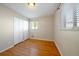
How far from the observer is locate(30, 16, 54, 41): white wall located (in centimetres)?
569

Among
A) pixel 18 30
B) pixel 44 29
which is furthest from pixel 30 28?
pixel 18 30

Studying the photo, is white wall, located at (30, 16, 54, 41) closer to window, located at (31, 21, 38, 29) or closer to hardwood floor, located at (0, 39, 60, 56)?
window, located at (31, 21, 38, 29)

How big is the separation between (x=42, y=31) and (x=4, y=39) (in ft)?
10.9

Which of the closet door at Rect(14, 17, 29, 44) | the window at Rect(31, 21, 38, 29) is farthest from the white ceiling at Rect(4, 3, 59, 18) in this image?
the window at Rect(31, 21, 38, 29)

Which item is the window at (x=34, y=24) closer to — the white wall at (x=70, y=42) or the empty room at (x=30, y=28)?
the empty room at (x=30, y=28)

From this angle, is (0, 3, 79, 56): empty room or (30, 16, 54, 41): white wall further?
(30, 16, 54, 41): white wall

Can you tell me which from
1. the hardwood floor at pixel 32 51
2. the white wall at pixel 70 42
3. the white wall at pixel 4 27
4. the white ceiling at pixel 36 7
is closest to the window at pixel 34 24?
the white ceiling at pixel 36 7

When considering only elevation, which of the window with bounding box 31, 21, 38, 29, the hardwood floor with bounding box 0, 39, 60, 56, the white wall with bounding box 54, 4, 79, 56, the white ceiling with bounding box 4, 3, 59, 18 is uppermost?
the white ceiling with bounding box 4, 3, 59, 18

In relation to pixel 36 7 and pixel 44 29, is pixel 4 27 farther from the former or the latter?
pixel 44 29

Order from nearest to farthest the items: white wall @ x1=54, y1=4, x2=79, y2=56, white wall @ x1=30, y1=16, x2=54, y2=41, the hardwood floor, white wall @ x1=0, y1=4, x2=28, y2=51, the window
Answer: white wall @ x1=54, y1=4, x2=79, y2=56 < the hardwood floor < white wall @ x1=0, y1=4, x2=28, y2=51 < white wall @ x1=30, y1=16, x2=54, y2=41 < the window

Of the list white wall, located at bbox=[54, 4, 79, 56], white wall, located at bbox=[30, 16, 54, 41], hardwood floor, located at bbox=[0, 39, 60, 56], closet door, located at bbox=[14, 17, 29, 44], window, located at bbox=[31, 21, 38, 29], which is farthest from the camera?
window, located at bbox=[31, 21, 38, 29]

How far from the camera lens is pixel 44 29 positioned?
5961mm

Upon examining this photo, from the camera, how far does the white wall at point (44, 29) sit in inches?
224

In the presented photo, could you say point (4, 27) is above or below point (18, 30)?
above
